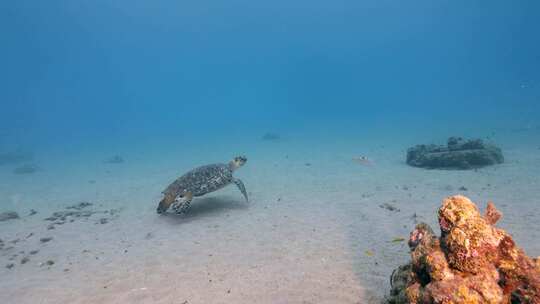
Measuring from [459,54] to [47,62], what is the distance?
8077 inches

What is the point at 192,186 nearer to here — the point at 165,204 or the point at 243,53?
the point at 165,204

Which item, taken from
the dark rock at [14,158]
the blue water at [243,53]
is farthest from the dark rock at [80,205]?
Answer: the blue water at [243,53]

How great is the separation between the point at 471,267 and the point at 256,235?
5.35 metres

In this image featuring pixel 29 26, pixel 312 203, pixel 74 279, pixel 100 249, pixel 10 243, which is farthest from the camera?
pixel 29 26

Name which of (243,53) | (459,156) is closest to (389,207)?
(459,156)

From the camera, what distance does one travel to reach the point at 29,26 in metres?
81.7

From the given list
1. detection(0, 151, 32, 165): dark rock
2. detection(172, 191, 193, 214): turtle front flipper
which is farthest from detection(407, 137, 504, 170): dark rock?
detection(0, 151, 32, 165): dark rock

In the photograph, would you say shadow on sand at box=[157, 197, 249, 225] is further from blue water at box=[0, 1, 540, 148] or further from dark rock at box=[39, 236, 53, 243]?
blue water at box=[0, 1, 540, 148]

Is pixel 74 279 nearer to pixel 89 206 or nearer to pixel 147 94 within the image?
pixel 89 206

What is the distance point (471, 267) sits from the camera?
283cm

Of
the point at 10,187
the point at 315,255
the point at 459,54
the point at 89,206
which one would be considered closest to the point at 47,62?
the point at 10,187

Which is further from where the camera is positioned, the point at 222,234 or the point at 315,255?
the point at 222,234

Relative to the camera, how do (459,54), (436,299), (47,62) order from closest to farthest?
1. (436,299)
2. (47,62)
3. (459,54)

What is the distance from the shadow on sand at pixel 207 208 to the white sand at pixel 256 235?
4cm
